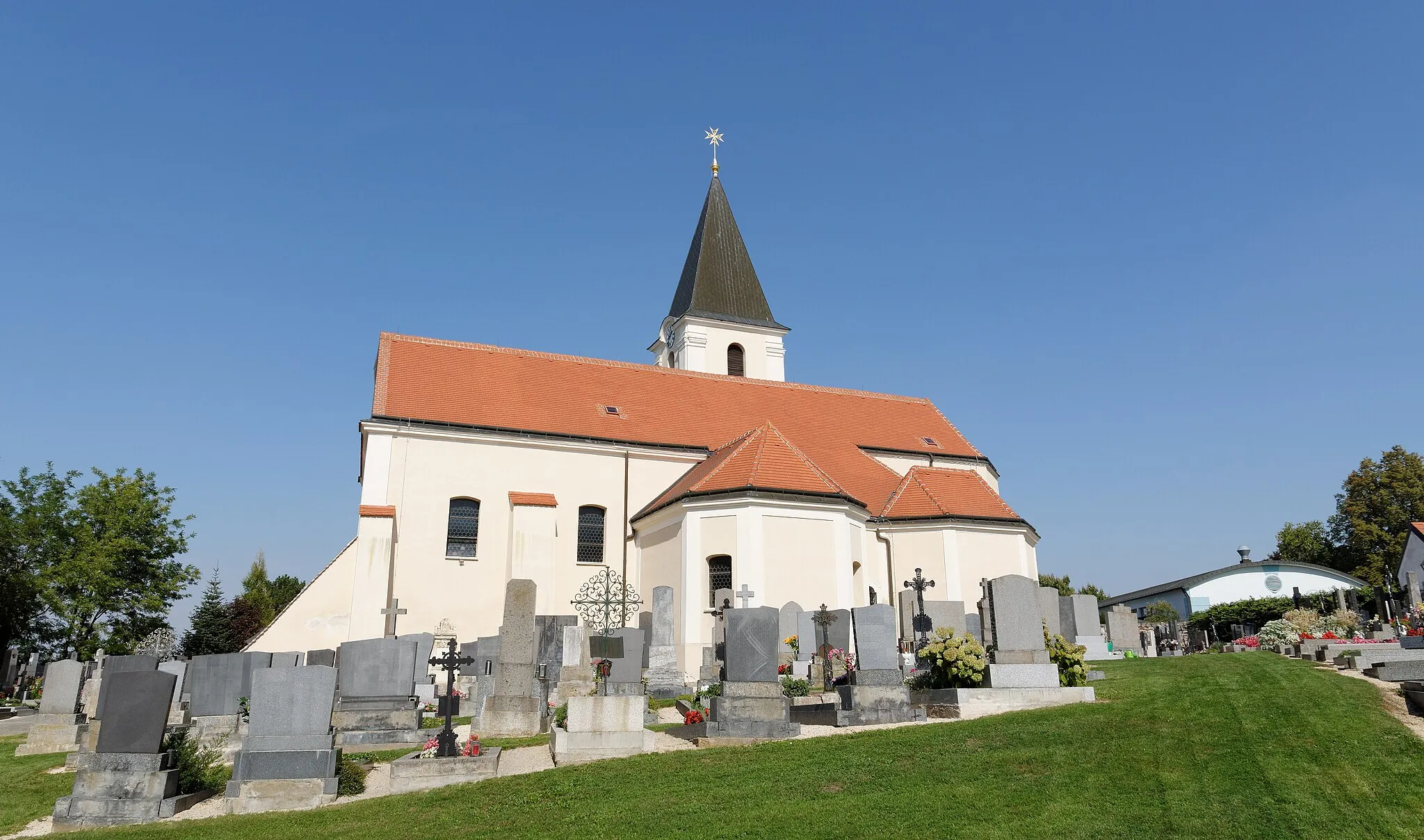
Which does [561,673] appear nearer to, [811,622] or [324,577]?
[811,622]

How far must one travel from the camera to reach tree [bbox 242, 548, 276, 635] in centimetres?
4684

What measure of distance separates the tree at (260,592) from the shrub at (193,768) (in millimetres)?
37383

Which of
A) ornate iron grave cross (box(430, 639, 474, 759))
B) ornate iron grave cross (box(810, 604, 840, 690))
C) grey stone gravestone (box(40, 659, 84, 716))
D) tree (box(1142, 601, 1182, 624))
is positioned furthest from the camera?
tree (box(1142, 601, 1182, 624))

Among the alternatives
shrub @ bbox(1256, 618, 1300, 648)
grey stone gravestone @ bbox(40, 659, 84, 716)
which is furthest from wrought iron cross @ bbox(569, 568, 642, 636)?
shrub @ bbox(1256, 618, 1300, 648)

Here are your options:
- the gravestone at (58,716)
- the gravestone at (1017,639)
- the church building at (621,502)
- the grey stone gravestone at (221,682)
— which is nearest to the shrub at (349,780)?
the grey stone gravestone at (221,682)

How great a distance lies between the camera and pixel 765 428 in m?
25.0

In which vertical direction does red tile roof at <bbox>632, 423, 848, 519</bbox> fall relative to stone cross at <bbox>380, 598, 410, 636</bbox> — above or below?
above

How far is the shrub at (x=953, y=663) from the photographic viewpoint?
13.2 m

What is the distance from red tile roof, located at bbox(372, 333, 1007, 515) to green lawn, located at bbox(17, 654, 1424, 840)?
45.5 ft

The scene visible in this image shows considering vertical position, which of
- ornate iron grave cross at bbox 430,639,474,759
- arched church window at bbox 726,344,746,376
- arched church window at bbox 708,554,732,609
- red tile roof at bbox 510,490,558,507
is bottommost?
ornate iron grave cross at bbox 430,639,474,759

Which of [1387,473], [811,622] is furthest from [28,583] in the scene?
[1387,473]

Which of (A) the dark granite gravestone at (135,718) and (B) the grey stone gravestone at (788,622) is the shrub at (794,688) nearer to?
(B) the grey stone gravestone at (788,622)

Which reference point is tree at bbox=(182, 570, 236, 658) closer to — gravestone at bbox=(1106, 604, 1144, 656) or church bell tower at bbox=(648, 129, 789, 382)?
church bell tower at bbox=(648, 129, 789, 382)

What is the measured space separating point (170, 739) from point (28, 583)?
28.6 m
